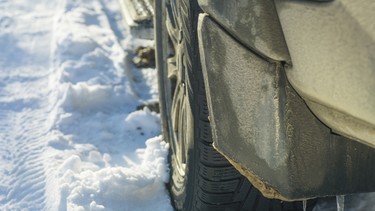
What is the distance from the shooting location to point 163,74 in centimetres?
285

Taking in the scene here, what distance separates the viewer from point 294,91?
1.36 metres

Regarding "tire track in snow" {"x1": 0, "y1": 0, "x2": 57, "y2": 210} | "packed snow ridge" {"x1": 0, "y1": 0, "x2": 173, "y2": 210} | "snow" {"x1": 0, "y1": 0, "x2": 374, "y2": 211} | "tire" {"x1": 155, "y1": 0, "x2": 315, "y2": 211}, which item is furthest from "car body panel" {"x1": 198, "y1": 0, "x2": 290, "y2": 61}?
"tire track in snow" {"x1": 0, "y1": 0, "x2": 57, "y2": 210}

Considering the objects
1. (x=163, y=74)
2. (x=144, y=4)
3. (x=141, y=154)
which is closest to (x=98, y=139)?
(x=141, y=154)

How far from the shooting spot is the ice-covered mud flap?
1.38 meters

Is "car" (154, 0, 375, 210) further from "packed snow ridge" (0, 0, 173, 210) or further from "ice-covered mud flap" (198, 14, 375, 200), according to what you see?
"packed snow ridge" (0, 0, 173, 210)

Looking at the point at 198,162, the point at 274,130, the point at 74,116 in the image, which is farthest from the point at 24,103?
the point at 274,130

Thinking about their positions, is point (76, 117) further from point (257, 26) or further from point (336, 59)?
point (336, 59)

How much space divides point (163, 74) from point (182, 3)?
93 cm

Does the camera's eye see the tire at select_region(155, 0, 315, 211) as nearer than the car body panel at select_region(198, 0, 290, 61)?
No

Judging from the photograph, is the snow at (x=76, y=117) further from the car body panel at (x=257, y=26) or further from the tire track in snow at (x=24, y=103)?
the car body panel at (x=257, y=26)

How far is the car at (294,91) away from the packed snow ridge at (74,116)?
3.85 ft

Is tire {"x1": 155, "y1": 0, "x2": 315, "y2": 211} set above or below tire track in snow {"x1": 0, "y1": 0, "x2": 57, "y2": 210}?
above

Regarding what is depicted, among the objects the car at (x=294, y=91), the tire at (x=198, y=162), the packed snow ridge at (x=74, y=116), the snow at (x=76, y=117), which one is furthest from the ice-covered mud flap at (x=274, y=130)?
the packed snow ridge at (x=74, y=116)

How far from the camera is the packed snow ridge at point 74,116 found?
2662 millimetres
